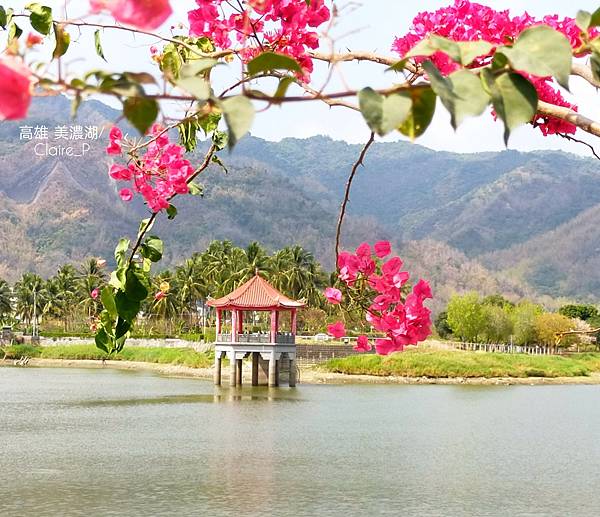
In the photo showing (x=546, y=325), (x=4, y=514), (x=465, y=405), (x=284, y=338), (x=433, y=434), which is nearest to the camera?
(x=4, y=514)

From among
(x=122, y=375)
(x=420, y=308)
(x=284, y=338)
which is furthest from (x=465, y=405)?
(x=420, y=308)

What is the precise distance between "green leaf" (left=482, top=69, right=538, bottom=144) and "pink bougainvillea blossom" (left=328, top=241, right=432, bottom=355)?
1.24m

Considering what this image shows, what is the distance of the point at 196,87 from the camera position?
3.18 feet

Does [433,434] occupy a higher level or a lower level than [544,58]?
lower

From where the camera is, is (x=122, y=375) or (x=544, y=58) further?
(x=122, y=375)

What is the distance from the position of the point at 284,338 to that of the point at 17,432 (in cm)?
1430

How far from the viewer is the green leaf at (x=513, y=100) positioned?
97cm

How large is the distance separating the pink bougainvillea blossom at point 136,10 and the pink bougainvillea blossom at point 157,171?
4.47 ft

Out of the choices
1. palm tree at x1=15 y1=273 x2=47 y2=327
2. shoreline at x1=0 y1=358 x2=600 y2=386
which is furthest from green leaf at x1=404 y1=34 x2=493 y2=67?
palm tree at x1=15 y1=273 x2=47 y2=327

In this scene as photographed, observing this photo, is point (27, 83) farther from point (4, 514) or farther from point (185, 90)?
point (4, 514)

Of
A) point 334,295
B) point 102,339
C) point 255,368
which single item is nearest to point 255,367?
point 255,368

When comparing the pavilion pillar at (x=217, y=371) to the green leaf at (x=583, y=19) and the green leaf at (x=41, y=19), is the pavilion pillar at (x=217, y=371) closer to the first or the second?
the green leaf at (x=41, y=19)

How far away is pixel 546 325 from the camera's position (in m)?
55.5

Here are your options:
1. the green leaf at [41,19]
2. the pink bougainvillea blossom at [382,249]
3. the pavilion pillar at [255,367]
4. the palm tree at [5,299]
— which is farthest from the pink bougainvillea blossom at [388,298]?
the palm tree at [5,299]
